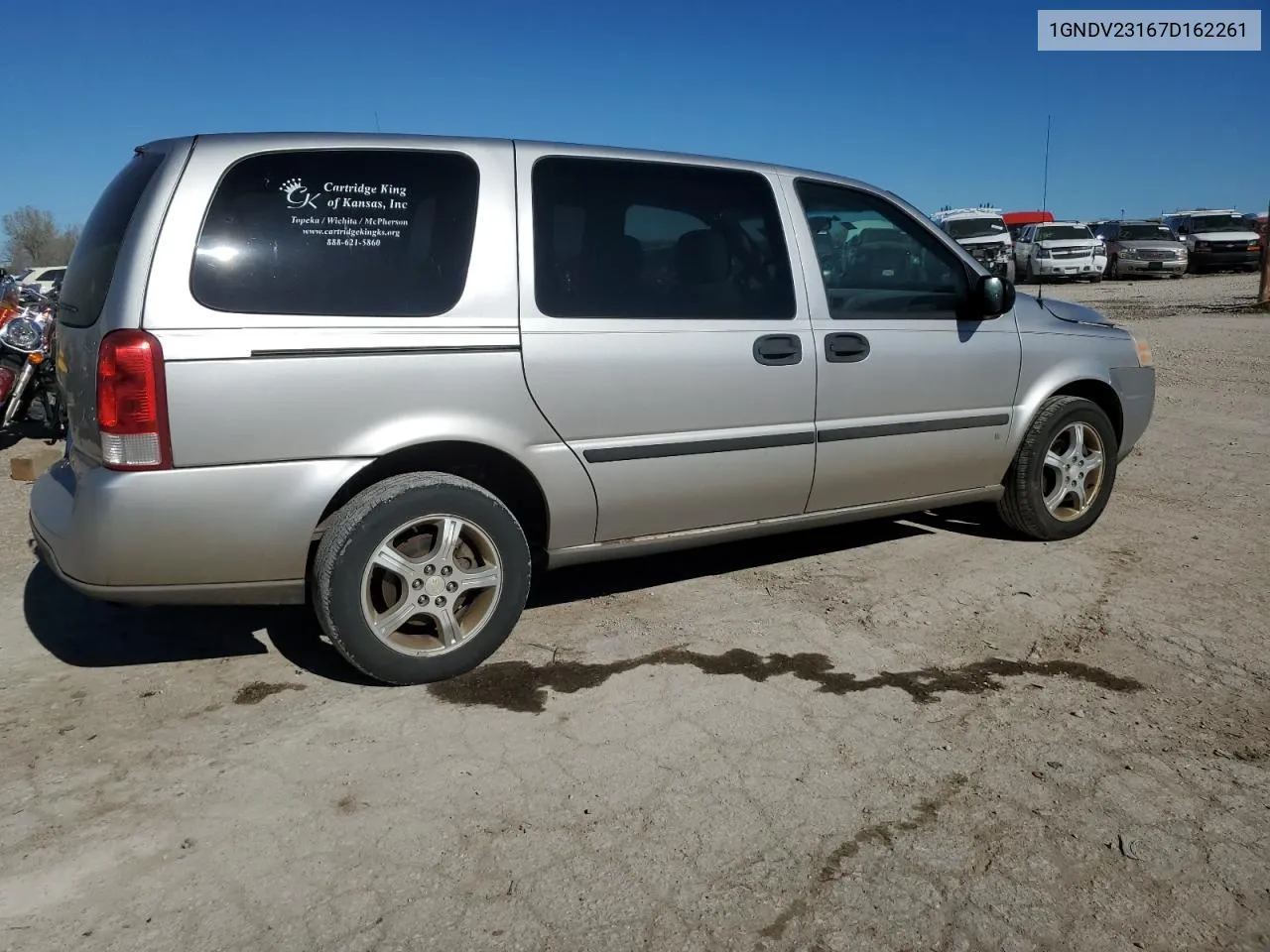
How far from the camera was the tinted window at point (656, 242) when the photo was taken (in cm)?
380

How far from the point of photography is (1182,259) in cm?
2750

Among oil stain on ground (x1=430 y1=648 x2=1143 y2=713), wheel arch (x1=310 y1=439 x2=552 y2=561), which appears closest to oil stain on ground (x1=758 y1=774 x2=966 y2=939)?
oil stain on ground (x1=430 y1=648 x2=1143 y2=713)

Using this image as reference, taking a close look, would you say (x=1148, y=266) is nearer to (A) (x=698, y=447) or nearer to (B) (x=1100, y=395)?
(B) (x=1100, y=395)

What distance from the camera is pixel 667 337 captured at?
395cm

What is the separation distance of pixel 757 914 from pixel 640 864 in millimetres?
333

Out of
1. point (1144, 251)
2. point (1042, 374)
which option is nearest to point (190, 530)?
point (1042, 374)

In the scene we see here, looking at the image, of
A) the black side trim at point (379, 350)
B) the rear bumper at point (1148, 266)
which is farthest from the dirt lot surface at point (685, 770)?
the rear bumper at point (1148, 266)

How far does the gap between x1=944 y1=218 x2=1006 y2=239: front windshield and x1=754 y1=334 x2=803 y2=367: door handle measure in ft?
74.9

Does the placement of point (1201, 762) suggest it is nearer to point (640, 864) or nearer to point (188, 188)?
point (640, 864)

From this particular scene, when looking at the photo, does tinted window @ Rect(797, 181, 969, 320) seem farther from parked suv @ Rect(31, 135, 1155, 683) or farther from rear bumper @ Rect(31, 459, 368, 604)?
rear bumper @ Rect(31, 459, 368, 604)

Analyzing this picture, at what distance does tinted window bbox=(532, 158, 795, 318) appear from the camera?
150 inches

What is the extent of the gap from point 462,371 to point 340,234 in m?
0.59

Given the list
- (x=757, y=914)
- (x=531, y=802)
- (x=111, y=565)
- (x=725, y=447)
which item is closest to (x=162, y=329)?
(x=111, y=565)

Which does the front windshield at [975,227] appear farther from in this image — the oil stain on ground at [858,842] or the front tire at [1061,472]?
the oil stain on ground at [858,842]
